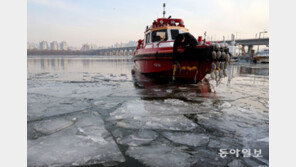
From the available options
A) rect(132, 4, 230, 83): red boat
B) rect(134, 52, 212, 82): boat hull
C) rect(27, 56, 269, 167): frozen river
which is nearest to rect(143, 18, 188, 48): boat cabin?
rect(132, 4, 230, 83): red boat

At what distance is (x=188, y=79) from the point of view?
6414mm

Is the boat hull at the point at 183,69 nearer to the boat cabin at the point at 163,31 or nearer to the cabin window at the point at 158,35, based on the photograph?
the boat cabin at the point at 163,31

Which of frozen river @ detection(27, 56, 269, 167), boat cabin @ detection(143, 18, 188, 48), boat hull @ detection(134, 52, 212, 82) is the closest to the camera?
frozen river @ detection(27, 56, 269, 167)

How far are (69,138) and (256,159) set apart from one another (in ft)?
7.32

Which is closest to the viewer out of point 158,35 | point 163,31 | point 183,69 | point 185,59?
point 185,59

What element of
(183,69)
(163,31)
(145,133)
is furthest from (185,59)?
(145,133)

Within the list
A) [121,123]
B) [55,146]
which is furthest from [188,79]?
[55,146]

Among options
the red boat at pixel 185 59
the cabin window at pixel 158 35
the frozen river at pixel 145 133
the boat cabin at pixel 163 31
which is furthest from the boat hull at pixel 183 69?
the frozen river at pixel 145 133

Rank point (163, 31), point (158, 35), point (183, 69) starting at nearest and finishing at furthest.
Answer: point (183, 69) < point (163, 31) < point (158, 35)

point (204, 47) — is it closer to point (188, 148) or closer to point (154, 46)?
point (154, 46)

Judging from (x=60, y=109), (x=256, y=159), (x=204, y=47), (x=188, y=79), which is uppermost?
(x=204, y=47)

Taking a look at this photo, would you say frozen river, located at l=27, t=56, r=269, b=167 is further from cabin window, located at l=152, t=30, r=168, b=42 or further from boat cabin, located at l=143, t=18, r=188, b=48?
cabin window, located at l=152, t=30, r=168, b=42

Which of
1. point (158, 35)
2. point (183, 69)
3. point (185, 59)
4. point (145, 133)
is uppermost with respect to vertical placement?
point (158, 35)

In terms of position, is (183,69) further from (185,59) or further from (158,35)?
(158,35)
